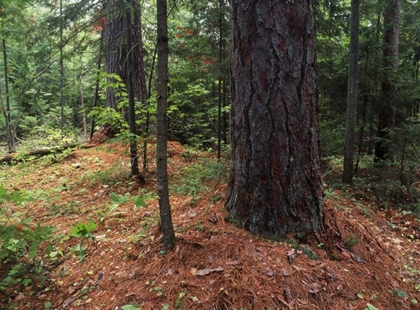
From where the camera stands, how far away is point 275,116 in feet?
7.35

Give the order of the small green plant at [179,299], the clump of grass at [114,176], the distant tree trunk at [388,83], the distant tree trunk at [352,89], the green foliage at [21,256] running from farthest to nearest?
the distant tree trunk at [388,83]
the distant tree trunk at [352,89]
the clump of grass at [114,176]
the green foliage at [21,256]
the small green plant at [179,299]

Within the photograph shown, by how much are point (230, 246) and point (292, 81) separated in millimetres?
1498

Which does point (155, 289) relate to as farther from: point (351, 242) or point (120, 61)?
point (120, 61)

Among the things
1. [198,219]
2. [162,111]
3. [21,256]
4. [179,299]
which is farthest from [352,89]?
[21,256]

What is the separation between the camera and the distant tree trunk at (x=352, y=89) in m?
5.19

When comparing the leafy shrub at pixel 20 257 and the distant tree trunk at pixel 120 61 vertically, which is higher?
the distant tree trunk at pixel 120 61

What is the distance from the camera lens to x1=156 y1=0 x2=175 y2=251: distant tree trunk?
2.12m

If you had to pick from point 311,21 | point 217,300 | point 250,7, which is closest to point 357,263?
point 217,300

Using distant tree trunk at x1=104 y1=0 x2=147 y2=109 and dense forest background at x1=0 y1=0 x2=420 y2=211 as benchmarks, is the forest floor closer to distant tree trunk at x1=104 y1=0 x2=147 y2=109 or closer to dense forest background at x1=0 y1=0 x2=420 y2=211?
dense forest background at x1=0 y1=0 x2=420 y2=211

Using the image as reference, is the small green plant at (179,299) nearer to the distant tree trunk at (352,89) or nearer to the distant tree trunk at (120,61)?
the distant tree trunk at (352,89)

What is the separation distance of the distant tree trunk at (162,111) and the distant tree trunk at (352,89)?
463 cm

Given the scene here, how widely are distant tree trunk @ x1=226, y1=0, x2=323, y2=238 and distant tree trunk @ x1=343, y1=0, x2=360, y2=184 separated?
12.2 ft

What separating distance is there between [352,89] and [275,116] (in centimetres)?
408

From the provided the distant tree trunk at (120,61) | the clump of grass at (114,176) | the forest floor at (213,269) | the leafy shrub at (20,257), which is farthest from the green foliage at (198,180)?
the distant tree trunk at (120,61)
